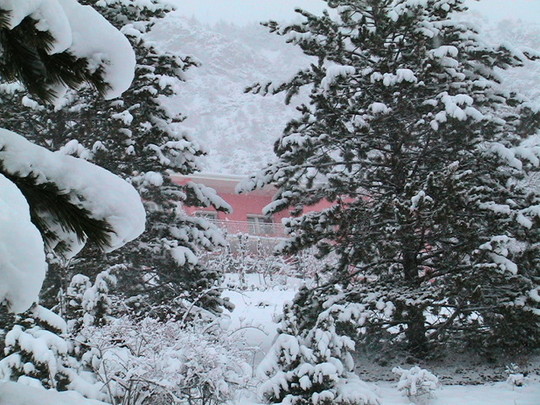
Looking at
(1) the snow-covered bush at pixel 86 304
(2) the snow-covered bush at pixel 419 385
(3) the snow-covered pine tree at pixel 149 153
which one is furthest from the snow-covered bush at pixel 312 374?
(3) the snow-covered pine tree at pixel 149 153

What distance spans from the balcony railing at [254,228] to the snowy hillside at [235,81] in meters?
17.6

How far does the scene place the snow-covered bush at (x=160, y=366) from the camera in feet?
15.3

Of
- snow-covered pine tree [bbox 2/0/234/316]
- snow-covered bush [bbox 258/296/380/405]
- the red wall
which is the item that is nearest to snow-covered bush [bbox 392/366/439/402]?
snow-covered bush [bbox 258/296/380/405]

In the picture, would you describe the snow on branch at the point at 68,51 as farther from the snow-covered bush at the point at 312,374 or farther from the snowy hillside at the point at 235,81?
the snowy hillside at the point at 235,81

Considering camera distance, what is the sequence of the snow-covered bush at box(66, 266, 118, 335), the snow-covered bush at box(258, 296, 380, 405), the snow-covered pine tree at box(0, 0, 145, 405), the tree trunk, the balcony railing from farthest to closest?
1. the balcony railing
2. the tree trunk
3. the snow-covered bush at box(66, 266, 118, 335)
4. the snow-covered bush at box(258, 296, 380, 405)
5. the snow-covered pine tree at box(0, 0, 145, 405)

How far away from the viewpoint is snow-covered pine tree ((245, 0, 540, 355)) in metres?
8.47

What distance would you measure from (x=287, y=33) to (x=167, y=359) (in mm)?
6732

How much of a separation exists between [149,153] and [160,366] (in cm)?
585

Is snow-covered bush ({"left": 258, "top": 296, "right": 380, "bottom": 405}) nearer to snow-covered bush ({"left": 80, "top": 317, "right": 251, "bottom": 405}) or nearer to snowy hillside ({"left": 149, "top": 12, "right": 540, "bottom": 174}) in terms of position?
snow-covered bush ({"left": 80, "top": 317, "right": 251, "bottom": 405})

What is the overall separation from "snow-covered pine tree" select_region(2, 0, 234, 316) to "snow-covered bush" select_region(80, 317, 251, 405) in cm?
407

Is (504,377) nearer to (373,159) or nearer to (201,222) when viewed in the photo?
(373,159)

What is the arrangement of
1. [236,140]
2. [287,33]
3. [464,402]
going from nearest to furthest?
[464,402] < [287,33] < [236,140]

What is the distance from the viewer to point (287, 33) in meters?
9.96

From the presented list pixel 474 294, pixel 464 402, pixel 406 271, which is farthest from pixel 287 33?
pixel 464 402
